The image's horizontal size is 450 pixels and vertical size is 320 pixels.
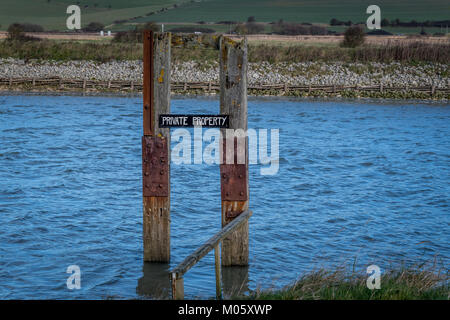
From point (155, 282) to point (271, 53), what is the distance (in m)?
50.4

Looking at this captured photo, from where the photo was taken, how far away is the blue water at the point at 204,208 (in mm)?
10922

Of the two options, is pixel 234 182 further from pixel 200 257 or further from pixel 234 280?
pixel 200 257

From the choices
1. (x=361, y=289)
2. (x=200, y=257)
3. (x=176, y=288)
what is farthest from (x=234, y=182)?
(x=176, y=288)

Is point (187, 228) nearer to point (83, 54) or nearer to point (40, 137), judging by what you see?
point (40, 137)

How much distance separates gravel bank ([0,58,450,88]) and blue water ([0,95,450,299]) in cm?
2001

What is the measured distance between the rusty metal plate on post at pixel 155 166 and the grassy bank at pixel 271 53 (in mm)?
48454

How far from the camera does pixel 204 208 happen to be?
16.0 m

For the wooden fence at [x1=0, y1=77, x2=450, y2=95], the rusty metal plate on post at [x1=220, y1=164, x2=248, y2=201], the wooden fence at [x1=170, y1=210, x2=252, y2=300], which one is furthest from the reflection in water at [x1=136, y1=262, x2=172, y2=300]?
the wooden fence at [x1=0, y1=77, x2=450, y2=95]

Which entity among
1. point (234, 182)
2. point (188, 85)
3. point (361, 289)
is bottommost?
point (361, 289)

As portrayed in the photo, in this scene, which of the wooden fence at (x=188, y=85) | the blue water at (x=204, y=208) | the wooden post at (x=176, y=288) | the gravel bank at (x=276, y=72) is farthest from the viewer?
the gravel bank at (x=276, y=72)

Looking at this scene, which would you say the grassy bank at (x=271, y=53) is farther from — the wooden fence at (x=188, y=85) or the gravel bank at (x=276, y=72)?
the wooden fence at (x=188, y=85)

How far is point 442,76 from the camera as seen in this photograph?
54.1m

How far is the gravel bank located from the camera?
53031mm
